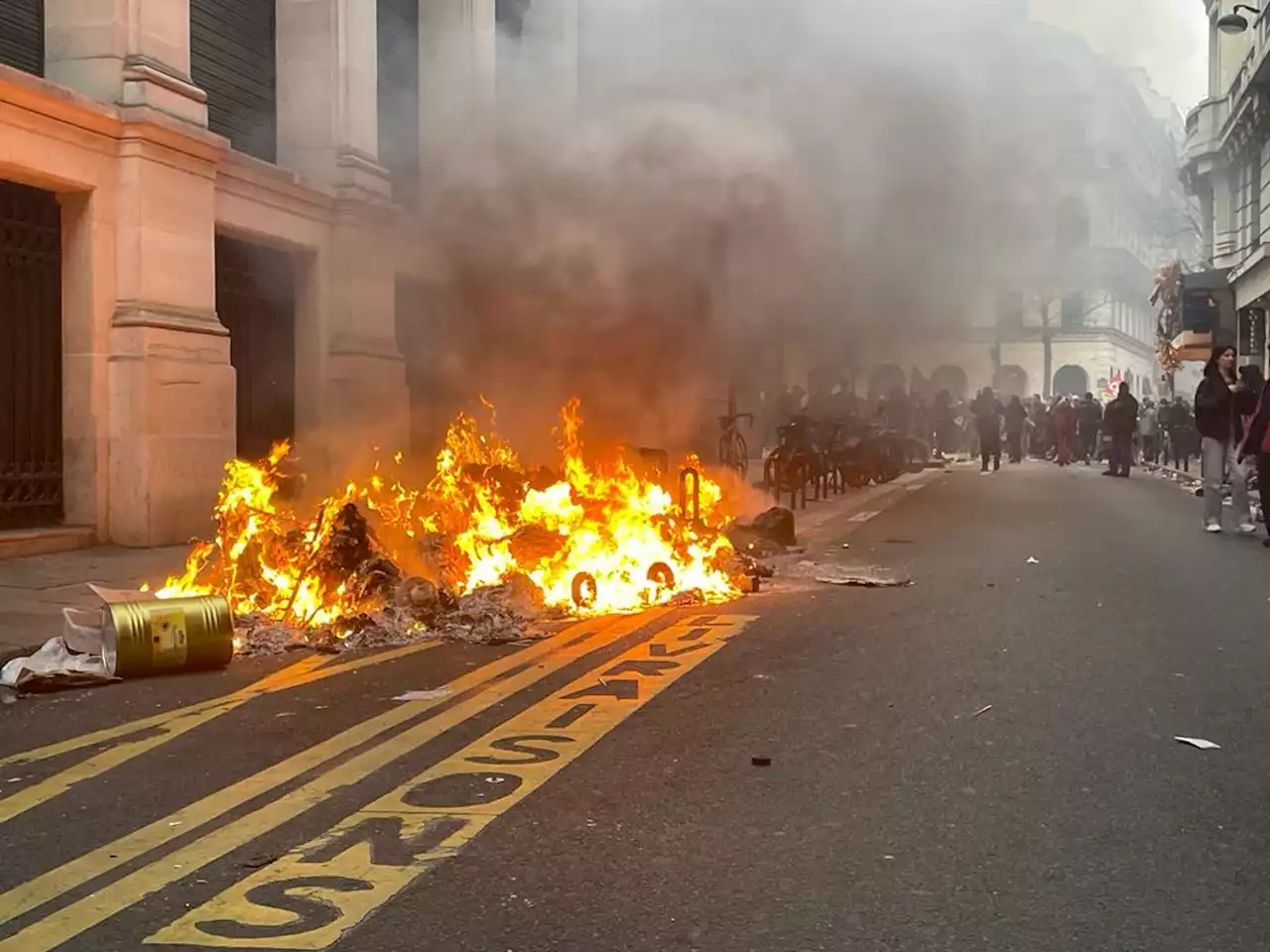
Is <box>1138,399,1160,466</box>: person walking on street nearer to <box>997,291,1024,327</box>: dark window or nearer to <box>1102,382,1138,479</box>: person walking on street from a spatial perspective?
<box>1102,382,1138,479</box>: person walking on street

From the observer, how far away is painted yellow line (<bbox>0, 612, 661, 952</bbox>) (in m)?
2.81

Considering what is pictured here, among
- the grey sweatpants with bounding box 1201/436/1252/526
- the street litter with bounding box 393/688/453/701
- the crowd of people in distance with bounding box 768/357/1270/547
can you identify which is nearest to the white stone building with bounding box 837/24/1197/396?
the crowd of people in distance with bounding box 768/357/1270/547

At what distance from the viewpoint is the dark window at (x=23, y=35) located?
32.7 feet

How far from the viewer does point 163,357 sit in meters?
10.2

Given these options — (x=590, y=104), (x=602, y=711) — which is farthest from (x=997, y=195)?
(x=602, y=711)

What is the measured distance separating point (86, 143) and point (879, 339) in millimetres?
9551

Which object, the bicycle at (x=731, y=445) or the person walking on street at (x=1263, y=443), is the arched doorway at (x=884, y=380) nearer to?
the bicycle at (x=731, y=445)

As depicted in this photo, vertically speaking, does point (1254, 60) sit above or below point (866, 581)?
above

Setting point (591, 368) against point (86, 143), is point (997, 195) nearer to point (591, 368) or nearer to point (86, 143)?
point (591, 368)

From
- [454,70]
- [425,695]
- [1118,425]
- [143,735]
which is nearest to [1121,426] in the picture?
[1118,425]

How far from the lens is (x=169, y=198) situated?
10555mm

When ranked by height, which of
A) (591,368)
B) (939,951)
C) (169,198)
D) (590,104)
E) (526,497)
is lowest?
(939,951)

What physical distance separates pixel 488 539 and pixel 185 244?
481 cm

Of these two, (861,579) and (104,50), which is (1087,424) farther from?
(104,50)
